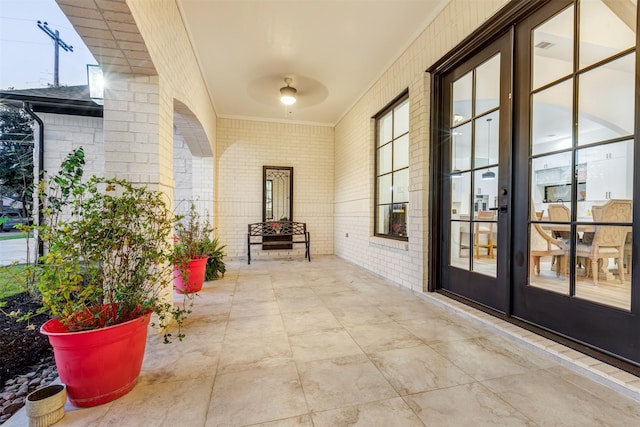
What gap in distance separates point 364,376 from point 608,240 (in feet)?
5.69

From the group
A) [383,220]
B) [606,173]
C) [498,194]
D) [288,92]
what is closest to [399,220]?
[383,220]

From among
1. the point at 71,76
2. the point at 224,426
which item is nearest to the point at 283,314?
the point at 224,426

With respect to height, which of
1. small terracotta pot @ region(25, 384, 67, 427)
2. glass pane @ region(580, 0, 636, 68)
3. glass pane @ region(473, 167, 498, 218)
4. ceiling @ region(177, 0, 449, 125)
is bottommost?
small terracotta pot @ region(25, 384, 67, 427)

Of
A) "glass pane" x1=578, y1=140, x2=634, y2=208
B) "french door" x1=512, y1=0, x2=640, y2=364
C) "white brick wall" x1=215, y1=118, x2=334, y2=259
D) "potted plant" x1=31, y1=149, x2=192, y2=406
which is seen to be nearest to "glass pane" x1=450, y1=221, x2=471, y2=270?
"french door" x1=512, y1=0, x2=640, y2=364

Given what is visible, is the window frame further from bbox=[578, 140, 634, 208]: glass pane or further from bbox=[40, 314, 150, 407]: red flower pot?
bbox=[40, 314, 150, 407]: red flower pot

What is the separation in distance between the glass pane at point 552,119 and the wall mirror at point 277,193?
471 centimetres

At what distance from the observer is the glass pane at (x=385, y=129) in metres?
4.21

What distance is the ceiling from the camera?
2.78m

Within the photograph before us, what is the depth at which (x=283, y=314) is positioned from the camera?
2.61 m

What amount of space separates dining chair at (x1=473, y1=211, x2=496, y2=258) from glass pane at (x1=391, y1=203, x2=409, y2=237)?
114 centimetres

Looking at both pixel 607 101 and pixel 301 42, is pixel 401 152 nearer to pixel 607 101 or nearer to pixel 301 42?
pixel 301 42

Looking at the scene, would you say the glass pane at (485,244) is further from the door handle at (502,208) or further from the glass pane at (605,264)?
the glass pane at (605,264)

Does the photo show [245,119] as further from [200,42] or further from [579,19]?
[579,19]

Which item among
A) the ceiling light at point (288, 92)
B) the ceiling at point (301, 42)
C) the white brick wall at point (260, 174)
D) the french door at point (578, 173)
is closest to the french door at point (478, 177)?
the french door at point (578, 173)
